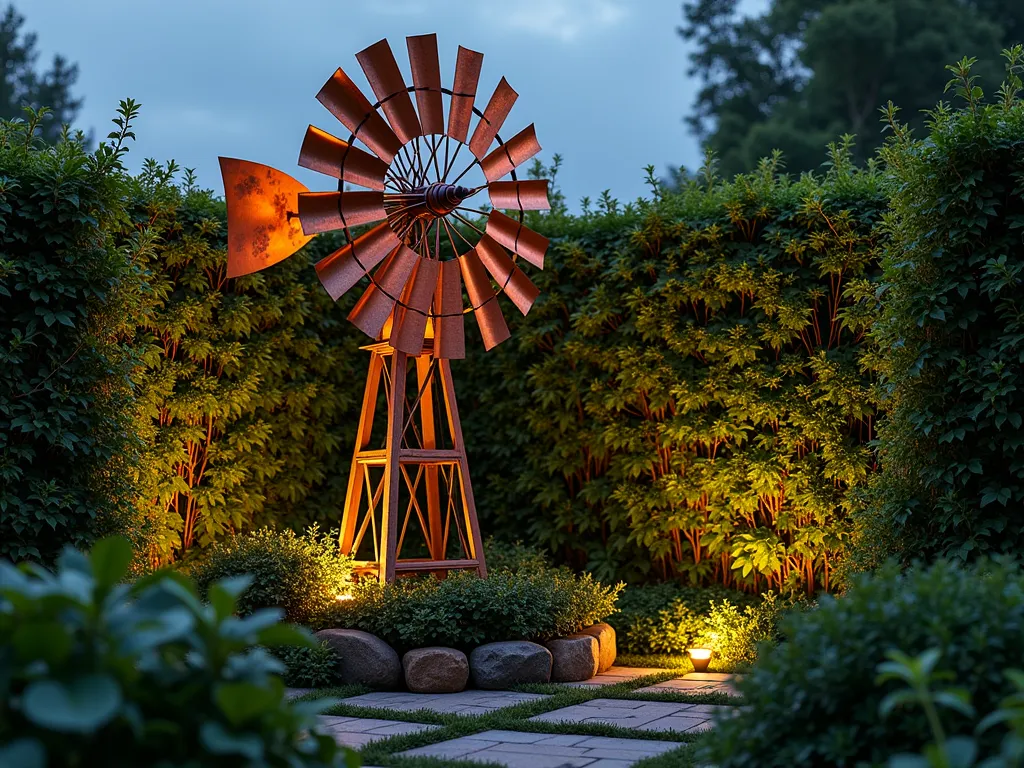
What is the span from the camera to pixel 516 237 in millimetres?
6633

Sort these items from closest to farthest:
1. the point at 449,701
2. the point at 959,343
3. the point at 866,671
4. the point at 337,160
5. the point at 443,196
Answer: the point at 866,671 → the point at 959,343 → the point at 449,701 → the point at 337,160 → the point at 443,196

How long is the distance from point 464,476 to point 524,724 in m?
2.45

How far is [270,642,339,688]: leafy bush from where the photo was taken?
559cm

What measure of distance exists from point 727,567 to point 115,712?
598cm

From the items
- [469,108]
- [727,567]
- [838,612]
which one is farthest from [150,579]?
[727,567]

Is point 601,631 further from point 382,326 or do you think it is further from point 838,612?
point 838,612

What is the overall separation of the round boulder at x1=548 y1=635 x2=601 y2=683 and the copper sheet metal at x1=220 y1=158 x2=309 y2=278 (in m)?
2.87

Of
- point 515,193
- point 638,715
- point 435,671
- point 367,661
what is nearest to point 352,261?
point 515,193

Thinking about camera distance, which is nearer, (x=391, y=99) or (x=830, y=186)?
(x=391, y=99)

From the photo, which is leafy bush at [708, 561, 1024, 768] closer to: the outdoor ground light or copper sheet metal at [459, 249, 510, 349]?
the outdoor ground light

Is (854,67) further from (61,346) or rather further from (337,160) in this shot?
(61,346)

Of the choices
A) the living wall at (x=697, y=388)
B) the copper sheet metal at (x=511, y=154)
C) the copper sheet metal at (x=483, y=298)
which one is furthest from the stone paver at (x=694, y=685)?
the copper sheet metal at (x=511, y=154)

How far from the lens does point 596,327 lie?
7426 mm

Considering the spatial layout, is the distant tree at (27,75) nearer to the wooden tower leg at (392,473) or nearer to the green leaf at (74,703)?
the wooden tower leg at (392,473)
